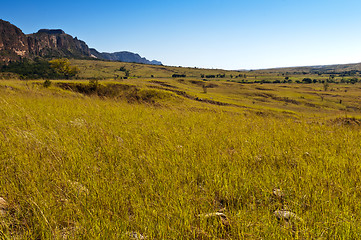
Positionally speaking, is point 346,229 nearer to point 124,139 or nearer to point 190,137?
point 190,137

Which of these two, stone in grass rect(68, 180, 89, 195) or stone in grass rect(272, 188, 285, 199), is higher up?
stone in grass rect(68, 180, 89, 195)

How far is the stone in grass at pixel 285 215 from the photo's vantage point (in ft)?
6.21

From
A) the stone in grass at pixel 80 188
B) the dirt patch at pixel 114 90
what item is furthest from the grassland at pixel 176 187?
the dirt patch at pixel 114 90

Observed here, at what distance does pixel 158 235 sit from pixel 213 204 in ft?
2.47

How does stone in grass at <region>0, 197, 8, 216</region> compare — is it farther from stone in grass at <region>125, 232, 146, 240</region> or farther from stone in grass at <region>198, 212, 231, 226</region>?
stone in grass at <region>198, 212, 231, 226</region>

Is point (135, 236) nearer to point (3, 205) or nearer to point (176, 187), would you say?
point (176, 187)

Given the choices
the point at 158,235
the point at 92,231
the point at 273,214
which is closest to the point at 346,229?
the point at 273,214

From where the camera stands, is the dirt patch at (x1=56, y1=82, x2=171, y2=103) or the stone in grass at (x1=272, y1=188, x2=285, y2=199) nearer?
the stone in grass at (x1=272, y1=188, x2=285, y2=199)

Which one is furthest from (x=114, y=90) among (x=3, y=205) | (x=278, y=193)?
(x=278, y=193)

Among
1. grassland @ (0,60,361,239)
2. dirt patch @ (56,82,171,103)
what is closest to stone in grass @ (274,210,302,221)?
grassland @ (0,60,361,239)

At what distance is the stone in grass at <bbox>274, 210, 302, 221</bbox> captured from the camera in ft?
6.21

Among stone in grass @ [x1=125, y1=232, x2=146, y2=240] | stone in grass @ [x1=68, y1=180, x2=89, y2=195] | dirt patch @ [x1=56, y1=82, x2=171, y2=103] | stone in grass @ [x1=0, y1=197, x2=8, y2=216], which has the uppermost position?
dirt patch @ [x1=56, y1=82, x2=171, y2=103]

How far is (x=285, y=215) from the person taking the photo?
195 centimetres

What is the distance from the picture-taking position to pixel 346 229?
5.63 feet
